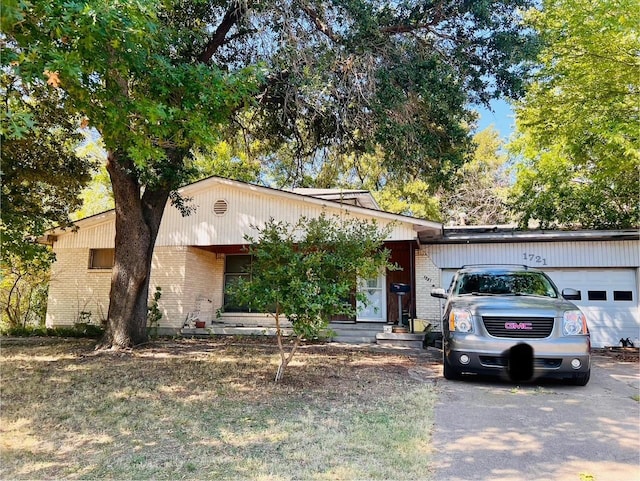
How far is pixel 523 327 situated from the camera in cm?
621

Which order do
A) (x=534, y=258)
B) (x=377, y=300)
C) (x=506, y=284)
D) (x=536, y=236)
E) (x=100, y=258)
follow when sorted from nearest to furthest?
(x=506, y=284) → (x=536, y=236) → (x=534, y=258) → (x=377, y=300) → (x=100, y=258)

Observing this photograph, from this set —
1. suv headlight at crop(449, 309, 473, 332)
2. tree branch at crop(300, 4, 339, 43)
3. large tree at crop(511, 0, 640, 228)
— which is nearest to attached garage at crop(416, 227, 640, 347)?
large tree at crop(511, 0, 640, 228)

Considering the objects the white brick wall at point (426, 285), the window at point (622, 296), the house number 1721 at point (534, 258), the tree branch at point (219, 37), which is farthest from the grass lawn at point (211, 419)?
the window at point (622, 296)

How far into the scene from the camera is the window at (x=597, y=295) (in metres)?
11.9

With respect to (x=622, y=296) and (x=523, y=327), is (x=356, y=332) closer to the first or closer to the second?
(x=523, y=327)

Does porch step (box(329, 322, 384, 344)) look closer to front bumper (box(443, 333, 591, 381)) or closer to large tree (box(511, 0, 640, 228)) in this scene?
front bumper (box(443, 333, 591, 381))

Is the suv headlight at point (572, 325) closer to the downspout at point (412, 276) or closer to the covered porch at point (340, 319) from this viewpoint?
the covered porch at point (340, 319)

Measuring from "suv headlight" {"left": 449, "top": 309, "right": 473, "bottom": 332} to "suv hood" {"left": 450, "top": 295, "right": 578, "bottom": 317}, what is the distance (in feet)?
0.29

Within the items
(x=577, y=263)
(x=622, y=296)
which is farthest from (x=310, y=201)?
(x=622, y=296)

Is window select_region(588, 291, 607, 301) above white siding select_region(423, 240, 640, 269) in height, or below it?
below

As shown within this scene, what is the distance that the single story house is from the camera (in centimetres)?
1178

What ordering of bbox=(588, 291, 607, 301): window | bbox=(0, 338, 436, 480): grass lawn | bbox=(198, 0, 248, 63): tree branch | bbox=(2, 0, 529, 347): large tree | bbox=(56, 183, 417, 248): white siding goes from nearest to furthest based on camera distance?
bbox=(0, 338, 436, 480): grass lawn → bbox=(2, 0, 529, 347): large tree → bbox=(198, 0, 248, 63): tree branch → bbox=(588, 291, 607, 301): window → bbox=(56, 183, 417, 248): white siding

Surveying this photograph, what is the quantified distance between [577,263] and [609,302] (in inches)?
51.1

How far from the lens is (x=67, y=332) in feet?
42.7
